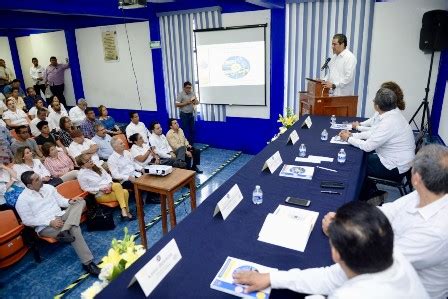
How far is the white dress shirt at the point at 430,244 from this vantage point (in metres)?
1.37

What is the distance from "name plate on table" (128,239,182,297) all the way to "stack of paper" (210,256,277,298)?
0.24m

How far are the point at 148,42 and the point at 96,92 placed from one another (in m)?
2.45

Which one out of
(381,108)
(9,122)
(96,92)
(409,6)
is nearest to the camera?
(381,108)

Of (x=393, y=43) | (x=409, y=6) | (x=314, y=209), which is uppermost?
(x=409, y=6)

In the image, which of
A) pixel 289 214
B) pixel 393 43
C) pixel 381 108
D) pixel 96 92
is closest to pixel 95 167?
pixel 289 214

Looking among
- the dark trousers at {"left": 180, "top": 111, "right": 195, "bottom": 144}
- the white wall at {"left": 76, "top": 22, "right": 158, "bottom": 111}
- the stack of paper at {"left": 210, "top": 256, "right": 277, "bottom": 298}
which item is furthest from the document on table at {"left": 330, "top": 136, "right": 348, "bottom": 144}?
the white wall at {"left": 76, "top": 22, "right": 158, "bottom": 111}

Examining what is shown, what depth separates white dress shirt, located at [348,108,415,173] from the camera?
2975mm

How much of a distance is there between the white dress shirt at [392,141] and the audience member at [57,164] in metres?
3.68

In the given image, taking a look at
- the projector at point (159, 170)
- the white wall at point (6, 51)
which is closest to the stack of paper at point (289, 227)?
the projector at point (159, 170)

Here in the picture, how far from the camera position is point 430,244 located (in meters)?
1.37

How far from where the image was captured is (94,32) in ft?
26.3

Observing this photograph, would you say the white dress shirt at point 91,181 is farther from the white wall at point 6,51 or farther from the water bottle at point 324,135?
the white wall at point 6,51

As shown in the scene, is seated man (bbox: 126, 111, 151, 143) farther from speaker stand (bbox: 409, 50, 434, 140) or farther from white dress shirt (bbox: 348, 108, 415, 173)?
speaker stand (bbox: 409, 50, 434, 140)

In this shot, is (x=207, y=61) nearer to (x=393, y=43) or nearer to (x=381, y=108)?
(x=393, y=43)
